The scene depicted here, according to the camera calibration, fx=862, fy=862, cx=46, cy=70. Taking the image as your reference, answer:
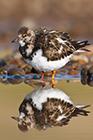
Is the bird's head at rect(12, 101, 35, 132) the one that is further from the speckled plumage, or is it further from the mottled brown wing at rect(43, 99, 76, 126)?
the speckled plumage

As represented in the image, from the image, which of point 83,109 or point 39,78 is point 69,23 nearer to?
point 39,78

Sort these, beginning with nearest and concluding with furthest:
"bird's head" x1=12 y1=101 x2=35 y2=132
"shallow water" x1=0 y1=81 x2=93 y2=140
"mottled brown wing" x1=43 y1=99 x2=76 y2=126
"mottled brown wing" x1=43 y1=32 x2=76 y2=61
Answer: "shallow water" x1=0 y1=81 x2=93 y2=140 → "bird's head" x1=12 y1=101 x2=35 y2=132 → "mottled brown wing" x1=43 y1=99 x2=76 y2=126 → "mottled brown wing" x1=43 y1=32 x2=76 y2=61

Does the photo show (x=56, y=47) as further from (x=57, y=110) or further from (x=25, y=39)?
(x=57, y=110)

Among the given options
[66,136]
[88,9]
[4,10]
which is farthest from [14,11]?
[66,136]

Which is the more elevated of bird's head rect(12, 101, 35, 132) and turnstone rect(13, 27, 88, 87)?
turnstone rect(13, 27, 88, 87)

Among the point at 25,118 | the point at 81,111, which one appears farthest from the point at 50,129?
the point at 81,111

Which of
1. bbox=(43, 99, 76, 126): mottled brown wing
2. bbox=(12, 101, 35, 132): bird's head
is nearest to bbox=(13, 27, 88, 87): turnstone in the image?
bbox=(43, 99, 76, 126): mottled brown wing
